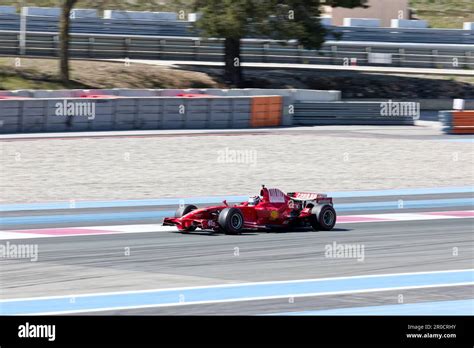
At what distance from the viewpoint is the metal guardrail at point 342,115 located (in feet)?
112

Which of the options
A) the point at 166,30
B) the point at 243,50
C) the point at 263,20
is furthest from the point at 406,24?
the point at 263,20

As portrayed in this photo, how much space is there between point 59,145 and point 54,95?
512 cm

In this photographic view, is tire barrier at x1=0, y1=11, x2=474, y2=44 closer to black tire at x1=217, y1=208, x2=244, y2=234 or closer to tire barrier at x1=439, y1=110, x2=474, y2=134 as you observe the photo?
tire barrier at x1=439, y1=110, x2=474, y2=134

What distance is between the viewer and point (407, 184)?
71.8 ft

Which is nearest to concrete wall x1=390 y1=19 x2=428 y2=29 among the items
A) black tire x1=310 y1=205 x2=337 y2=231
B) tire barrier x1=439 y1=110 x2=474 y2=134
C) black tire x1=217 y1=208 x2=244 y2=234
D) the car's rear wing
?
tire barrier x1=439 y1=110 x2=474 y2=134

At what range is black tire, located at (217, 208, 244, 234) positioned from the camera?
13.8 metres

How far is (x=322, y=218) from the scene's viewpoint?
1473 centimetres

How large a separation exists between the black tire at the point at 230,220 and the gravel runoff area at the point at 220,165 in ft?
15.9

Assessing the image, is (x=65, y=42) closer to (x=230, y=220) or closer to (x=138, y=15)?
(x=138, y=15)

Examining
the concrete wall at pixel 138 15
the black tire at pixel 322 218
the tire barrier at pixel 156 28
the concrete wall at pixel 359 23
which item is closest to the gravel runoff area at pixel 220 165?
the black tire at pixel 322 218

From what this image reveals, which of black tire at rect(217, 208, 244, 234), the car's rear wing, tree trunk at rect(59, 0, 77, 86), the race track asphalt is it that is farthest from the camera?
tree trunk at rect(59, 0, 77, 86)

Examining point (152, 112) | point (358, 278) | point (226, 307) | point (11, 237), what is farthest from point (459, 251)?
point (152, 112)

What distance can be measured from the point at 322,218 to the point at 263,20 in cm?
2482

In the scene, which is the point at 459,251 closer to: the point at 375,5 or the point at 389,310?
the point at 389,310
